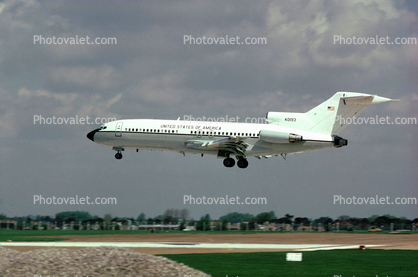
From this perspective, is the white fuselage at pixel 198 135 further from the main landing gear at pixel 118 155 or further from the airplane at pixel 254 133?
the main landing gear at pixel 118 155

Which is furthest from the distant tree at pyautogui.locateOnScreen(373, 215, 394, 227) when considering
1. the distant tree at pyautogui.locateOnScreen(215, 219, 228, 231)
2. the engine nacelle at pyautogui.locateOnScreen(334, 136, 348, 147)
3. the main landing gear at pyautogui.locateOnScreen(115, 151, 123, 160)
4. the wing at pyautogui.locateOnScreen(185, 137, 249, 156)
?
the main landing gear at pyautogui.locateOnScreen(115, 151, 123, 160)

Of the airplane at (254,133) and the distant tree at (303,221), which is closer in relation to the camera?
the airplane at (254,133)

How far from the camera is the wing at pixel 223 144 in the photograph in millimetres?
52438

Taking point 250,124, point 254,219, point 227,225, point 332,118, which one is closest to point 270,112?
point 250,124

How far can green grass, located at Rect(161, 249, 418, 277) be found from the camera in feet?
91.1

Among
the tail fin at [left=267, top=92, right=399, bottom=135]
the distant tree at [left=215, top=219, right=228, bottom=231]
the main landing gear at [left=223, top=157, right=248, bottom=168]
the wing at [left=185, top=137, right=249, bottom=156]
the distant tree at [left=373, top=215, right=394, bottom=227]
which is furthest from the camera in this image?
the distant tree at [left=373, top=215, right=394, bottom=227]

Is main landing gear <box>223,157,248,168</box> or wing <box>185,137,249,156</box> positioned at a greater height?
wing <box>185,137,249,156</box>

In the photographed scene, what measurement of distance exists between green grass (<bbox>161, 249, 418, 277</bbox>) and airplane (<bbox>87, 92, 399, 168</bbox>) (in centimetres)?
1529

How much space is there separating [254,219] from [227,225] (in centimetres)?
931

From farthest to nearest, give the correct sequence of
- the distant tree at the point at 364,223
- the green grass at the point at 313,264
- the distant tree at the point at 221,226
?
the distant tree at the point at 364,223 < the distant tree at the point at 221,226 < the green grass at the point at 313,264

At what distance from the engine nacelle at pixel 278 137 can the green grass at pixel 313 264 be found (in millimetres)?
14772

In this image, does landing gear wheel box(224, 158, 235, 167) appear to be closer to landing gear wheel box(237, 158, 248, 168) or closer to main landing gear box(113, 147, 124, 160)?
landing gear wheel box(237, 158, 248, 168)

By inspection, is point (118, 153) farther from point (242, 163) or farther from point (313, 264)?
point (313, 264)

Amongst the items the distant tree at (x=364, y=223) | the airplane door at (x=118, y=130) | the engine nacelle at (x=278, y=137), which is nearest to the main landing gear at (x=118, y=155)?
the airplane door at (x=118, y=130)
